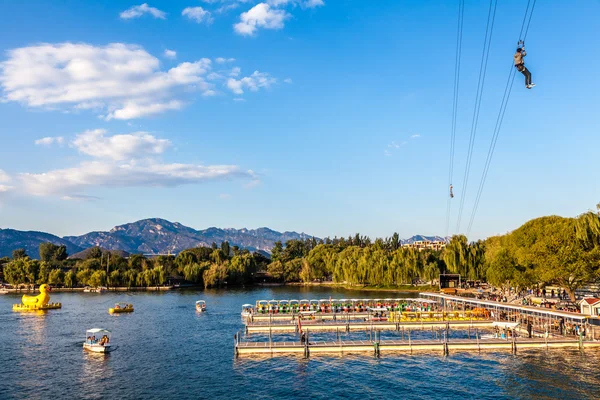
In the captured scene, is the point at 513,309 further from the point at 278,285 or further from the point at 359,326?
the point at 278,285

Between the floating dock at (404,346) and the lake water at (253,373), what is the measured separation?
151 cm

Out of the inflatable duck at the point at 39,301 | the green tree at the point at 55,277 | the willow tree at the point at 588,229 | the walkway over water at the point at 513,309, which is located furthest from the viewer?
the green tree at the point at 55,277

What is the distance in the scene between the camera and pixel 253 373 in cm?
4428

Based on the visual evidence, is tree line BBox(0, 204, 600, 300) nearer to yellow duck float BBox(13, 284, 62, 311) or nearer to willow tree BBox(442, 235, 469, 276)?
willow tree BBox(442, 235, 469, 276)

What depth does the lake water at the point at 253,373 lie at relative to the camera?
127 ft

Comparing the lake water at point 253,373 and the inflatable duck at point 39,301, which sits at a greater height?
the inflatable duck at point 39,301

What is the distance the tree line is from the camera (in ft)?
236

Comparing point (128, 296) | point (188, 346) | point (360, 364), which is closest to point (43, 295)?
point (128, 296)

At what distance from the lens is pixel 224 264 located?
15875 centimetres

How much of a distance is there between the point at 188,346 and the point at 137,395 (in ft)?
63.4

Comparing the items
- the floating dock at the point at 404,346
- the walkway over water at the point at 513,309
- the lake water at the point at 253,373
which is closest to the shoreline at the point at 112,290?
the lake water at the point at 253,373

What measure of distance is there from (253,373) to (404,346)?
58.6 ft

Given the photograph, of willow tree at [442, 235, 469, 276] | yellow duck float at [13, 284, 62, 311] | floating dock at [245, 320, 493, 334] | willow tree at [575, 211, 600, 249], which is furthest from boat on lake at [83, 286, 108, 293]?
willow tree at [575, 211, 600, 249]

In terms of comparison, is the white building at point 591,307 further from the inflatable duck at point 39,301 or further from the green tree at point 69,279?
the green tree at point 69,279
